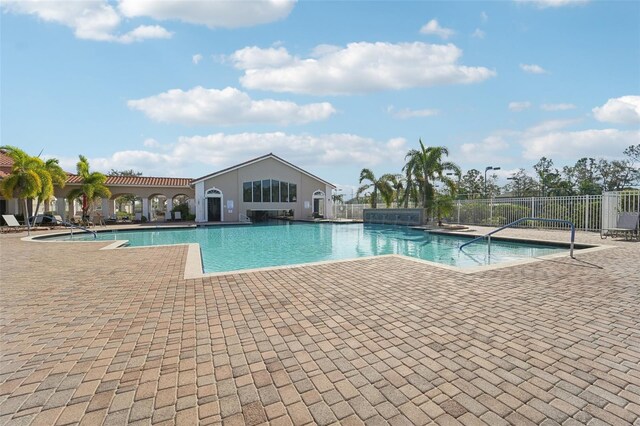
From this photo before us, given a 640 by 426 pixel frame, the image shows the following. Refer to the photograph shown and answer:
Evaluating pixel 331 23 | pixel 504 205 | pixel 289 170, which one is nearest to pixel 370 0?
pixel 331 23

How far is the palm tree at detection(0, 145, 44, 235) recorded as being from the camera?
1772 centimetres

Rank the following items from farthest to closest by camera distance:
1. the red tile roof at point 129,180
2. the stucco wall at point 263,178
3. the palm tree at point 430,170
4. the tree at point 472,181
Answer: the tree at point 472,181, the stucco wall at point 263,178, the red tile roof at point 129,180, the palm tree at point 430,170

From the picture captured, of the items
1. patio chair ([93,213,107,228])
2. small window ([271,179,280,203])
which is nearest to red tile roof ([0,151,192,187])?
patio chair ([93,213,107,228])

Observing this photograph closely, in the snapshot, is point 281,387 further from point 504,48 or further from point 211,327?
point 504,48

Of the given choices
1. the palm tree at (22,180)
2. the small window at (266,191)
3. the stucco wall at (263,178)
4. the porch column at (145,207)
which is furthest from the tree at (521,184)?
the palm tree at (22,180)

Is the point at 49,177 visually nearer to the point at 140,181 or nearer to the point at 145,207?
the point at 140,181

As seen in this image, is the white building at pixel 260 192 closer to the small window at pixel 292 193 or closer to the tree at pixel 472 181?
the small window at pixel 292 193

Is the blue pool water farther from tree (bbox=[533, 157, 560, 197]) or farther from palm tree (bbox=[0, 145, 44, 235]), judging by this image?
tree (bbox=[533, 157, 560, 197])

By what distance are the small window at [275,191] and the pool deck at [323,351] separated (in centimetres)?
2426

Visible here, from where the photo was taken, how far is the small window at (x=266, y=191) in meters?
29.4

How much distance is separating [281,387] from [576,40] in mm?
12858

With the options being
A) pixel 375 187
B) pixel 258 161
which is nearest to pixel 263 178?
pixel 258 161

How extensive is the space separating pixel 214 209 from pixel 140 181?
632 centimetres

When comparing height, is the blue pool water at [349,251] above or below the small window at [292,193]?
below
